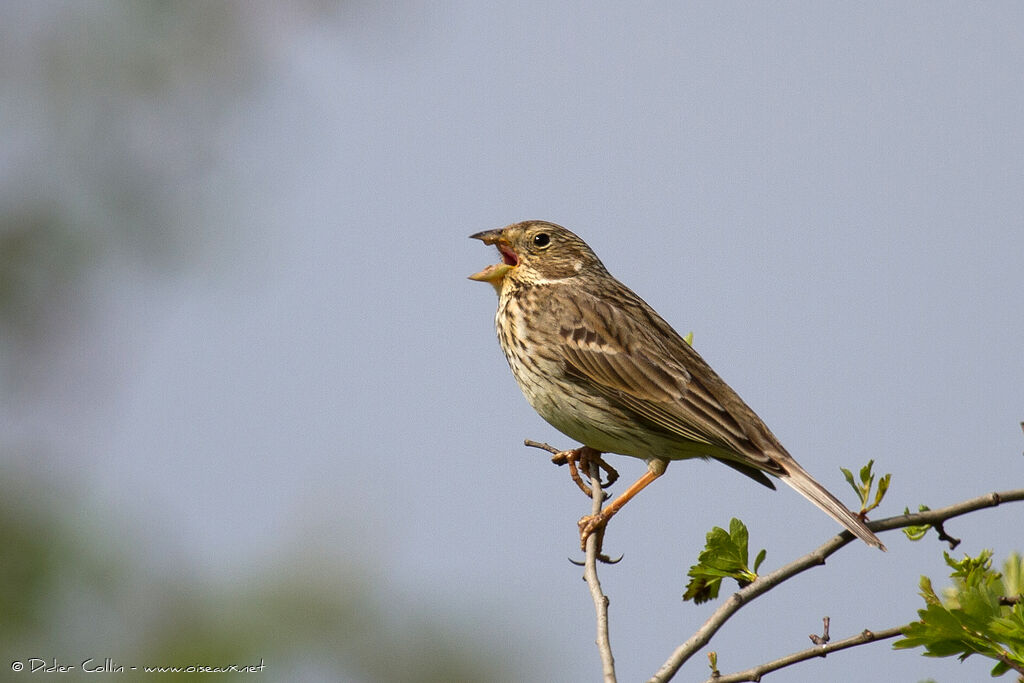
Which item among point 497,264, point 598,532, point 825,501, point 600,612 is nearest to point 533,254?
point 497,264

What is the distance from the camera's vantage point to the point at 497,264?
741cm

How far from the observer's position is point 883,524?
3.88 meters

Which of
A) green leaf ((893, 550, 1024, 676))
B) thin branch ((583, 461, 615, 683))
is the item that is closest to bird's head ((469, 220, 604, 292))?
thin branch ((583, 461, 615, 683))

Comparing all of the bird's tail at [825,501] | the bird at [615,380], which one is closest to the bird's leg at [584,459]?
the bird at [615,380]

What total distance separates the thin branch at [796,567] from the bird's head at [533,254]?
373cm

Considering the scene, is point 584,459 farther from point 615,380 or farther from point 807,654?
point 807,654

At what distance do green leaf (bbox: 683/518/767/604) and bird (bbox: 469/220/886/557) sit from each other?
4.06 ft

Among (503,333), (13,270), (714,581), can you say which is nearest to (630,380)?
(503,333)

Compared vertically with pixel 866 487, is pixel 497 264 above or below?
above

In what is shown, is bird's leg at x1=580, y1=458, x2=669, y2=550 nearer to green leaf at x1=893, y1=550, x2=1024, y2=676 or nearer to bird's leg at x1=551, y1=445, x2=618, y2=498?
bird's leg at x1=551, y1=445, x2=618, y2=498

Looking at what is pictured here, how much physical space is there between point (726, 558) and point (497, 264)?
3.71 meters

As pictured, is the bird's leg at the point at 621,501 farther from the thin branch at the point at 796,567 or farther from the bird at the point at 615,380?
the thin branch at the point at 796,567

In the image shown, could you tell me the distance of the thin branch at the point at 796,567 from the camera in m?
3.40

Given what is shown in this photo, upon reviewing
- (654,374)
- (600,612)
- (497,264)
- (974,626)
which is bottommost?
(974,626)
